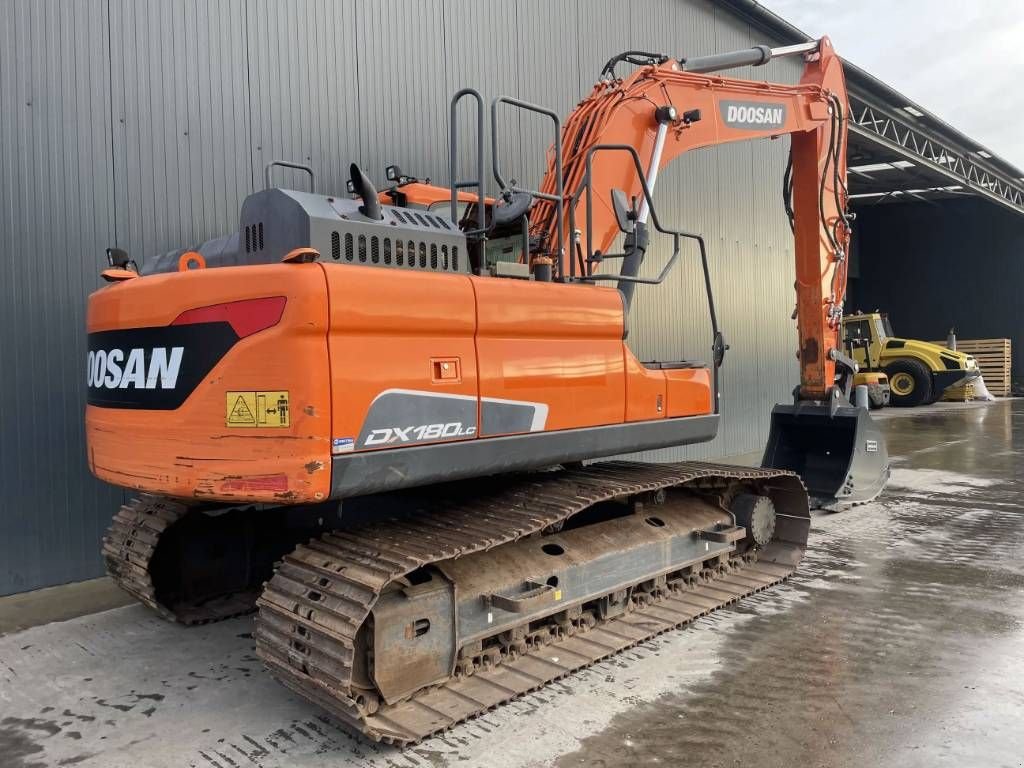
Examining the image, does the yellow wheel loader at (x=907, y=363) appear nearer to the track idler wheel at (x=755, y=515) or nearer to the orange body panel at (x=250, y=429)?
the track idler wheel at (x=755, y=515)

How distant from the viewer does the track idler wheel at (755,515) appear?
5438 mm

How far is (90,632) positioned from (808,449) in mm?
6395

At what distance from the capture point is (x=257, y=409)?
2.96 m

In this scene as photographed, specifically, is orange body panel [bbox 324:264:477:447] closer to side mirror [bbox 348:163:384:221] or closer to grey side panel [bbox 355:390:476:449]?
grey side panel [bbox 355:390:476:449]

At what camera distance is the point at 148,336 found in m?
3.28

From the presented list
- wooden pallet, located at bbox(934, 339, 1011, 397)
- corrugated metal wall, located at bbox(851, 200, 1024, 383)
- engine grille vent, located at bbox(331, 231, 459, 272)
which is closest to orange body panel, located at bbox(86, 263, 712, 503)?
engine grille vent, located at bbox(331, 231, 459, 272)

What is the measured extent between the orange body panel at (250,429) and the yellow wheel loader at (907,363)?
2131 centimetres

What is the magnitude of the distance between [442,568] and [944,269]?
32360mm

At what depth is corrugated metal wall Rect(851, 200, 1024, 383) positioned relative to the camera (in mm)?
29016

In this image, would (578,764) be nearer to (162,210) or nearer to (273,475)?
(273,475)

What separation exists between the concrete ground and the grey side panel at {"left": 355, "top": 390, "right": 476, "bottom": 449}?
1238 mm

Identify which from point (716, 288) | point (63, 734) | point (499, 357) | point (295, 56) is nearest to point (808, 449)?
point (716, 288)

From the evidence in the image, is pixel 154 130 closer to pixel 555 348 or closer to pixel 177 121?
pixel 177 121

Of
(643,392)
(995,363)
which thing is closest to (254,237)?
(643,392)
